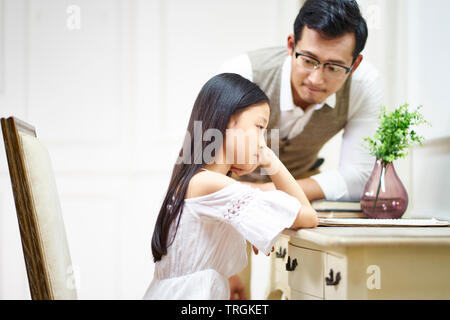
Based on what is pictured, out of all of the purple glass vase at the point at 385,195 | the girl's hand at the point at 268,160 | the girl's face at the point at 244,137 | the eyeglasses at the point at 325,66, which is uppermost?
the eyeglasses at the point at 325,66

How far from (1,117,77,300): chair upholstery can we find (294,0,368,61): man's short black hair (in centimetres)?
72

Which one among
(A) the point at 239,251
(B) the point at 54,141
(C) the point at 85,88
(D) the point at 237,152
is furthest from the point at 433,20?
(B) the point at 54,141

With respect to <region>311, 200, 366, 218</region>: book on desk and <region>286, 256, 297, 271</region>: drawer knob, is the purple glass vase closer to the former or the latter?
<region>311, 200, 366, 218</region>: book on desk

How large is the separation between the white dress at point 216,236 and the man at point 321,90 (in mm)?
259

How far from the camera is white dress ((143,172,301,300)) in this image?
827mm

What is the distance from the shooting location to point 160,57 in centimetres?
163

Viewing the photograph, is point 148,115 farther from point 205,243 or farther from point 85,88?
point 205,243

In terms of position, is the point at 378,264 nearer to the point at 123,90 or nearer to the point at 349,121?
the point at 349,121

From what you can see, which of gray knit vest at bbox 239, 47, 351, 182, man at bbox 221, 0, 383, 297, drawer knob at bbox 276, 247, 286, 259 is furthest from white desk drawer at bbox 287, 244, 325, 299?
gray knit vest at bbox 239, 47, 351, 182

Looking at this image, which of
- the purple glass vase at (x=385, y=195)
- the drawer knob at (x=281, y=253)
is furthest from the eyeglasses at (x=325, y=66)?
the drawer knob at (x=281, y=253)

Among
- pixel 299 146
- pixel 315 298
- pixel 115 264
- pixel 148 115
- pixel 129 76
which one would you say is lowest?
pixel 115 264

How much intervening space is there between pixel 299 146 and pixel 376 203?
36cm

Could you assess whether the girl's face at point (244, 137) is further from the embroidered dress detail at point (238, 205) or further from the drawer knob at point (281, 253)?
the drawer knob at point (281, 253)

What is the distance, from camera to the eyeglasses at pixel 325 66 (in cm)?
112
